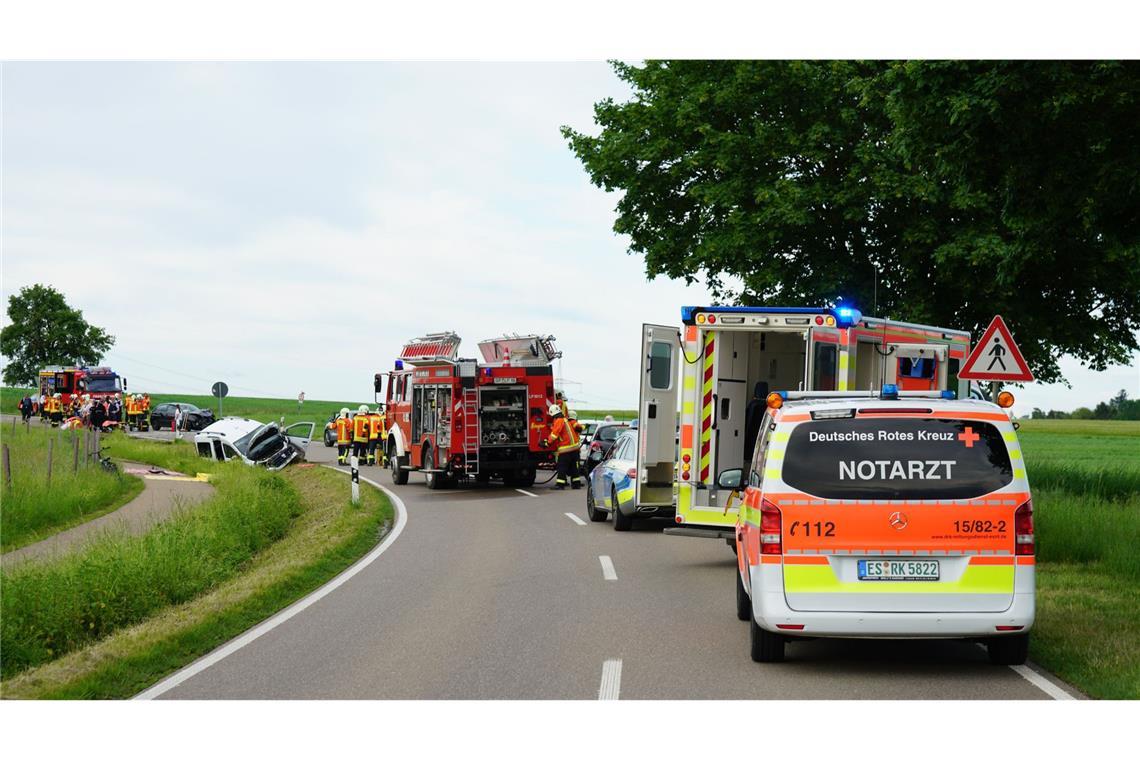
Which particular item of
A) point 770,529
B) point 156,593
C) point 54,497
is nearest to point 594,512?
point 156,593

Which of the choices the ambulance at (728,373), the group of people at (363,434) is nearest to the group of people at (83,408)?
the group of people at (363,434)

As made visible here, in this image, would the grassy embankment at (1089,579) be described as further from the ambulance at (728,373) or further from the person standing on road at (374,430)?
the person standing on road at (374,430)

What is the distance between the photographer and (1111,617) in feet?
35.1

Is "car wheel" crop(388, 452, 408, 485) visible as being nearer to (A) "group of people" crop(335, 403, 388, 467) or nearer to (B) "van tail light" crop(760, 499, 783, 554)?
(A) "group of people" crop(335, 403, 388, 467)

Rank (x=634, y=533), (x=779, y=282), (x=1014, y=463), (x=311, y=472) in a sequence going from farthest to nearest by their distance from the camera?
(x=311, y=472) < (x=779, y=282) < (x=634, y=533) < (x=1014, y=463)

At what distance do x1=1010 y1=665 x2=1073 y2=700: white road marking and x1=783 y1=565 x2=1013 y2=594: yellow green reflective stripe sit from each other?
63 cm

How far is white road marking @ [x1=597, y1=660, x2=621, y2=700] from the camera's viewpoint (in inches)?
303

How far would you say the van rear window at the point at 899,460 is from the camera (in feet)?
27.4

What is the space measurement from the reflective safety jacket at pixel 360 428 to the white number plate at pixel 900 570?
105 feet

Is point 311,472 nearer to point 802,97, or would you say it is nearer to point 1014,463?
point 802,97

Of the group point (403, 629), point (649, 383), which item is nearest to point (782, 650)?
point (403, 629)

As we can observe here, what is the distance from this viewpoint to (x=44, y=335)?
11894 centimetres

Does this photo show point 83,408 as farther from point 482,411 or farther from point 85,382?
point 482,411

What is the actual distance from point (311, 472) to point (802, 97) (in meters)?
17.2
